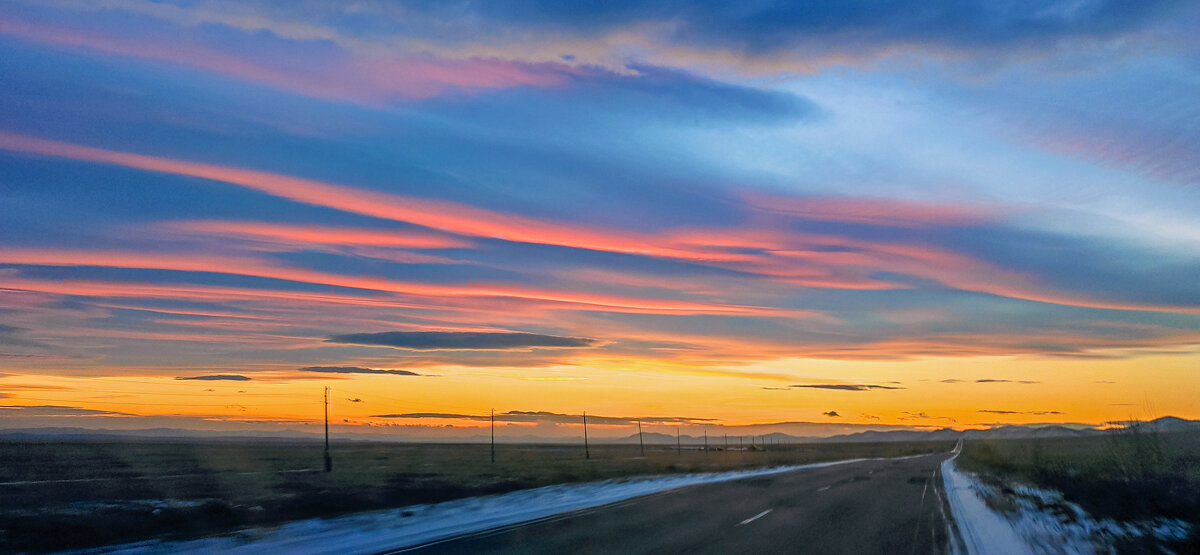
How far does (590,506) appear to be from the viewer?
25.7 metres

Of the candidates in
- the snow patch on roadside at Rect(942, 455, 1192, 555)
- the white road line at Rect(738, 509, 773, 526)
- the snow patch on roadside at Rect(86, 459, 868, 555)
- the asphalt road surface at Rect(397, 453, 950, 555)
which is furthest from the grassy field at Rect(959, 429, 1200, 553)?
the snow patch on roadside at Rect(86, 459, 868, 555)

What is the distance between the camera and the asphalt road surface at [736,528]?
14750mm

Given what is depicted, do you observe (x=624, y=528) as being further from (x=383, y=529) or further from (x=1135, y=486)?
(x=1135, y=486)

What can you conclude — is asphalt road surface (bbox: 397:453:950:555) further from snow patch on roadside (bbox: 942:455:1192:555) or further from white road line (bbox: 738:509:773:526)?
snow patch on roadside (bbox: 942:455:1192:555)

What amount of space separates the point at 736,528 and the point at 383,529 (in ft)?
27.3

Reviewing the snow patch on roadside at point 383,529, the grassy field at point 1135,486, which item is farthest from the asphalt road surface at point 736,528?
the grassy field at point 1135,486

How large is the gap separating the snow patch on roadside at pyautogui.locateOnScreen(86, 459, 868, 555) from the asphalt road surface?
1.09 m

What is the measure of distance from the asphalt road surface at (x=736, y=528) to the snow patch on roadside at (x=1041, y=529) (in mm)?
692

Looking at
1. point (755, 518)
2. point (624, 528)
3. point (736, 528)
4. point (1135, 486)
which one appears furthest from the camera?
point (1135, 486)

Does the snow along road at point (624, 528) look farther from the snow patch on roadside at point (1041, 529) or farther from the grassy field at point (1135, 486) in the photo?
the grassy field at point (1135, 486)

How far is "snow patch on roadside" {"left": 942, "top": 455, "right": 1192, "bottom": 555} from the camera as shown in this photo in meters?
15.1

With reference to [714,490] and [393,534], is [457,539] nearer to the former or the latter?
[393,534]

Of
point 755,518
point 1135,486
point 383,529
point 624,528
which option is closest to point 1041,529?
point 755,518

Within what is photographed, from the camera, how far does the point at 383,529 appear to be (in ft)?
63.2
